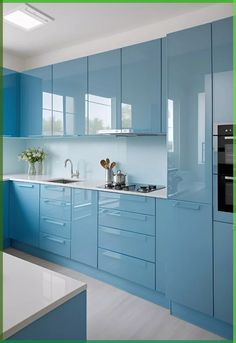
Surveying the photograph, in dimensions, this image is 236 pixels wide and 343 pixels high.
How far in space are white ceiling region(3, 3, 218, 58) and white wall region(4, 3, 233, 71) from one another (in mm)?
51

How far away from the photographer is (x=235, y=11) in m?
2.32

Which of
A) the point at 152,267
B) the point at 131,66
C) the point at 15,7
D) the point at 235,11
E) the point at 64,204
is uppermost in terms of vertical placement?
the point at 15,7

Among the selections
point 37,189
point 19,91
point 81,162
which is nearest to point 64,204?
point 37,189

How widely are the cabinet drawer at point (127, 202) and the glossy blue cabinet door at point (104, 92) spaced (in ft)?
2.56

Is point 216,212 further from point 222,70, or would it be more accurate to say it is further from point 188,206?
point 222,70

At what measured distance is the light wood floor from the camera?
2018 millimetres

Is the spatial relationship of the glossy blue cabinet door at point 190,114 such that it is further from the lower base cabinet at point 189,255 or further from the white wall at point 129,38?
the white wall at point 129,38

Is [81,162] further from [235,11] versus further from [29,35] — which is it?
[235,11]

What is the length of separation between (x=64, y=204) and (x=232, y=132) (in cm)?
195

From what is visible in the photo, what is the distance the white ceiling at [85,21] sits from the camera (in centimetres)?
259

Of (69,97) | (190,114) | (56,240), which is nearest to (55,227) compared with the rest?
(56,240)

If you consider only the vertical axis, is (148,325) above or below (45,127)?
below

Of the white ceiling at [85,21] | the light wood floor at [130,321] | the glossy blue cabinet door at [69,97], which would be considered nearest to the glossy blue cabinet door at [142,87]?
the white ceiling at [85,21]

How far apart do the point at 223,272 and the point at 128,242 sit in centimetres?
89
